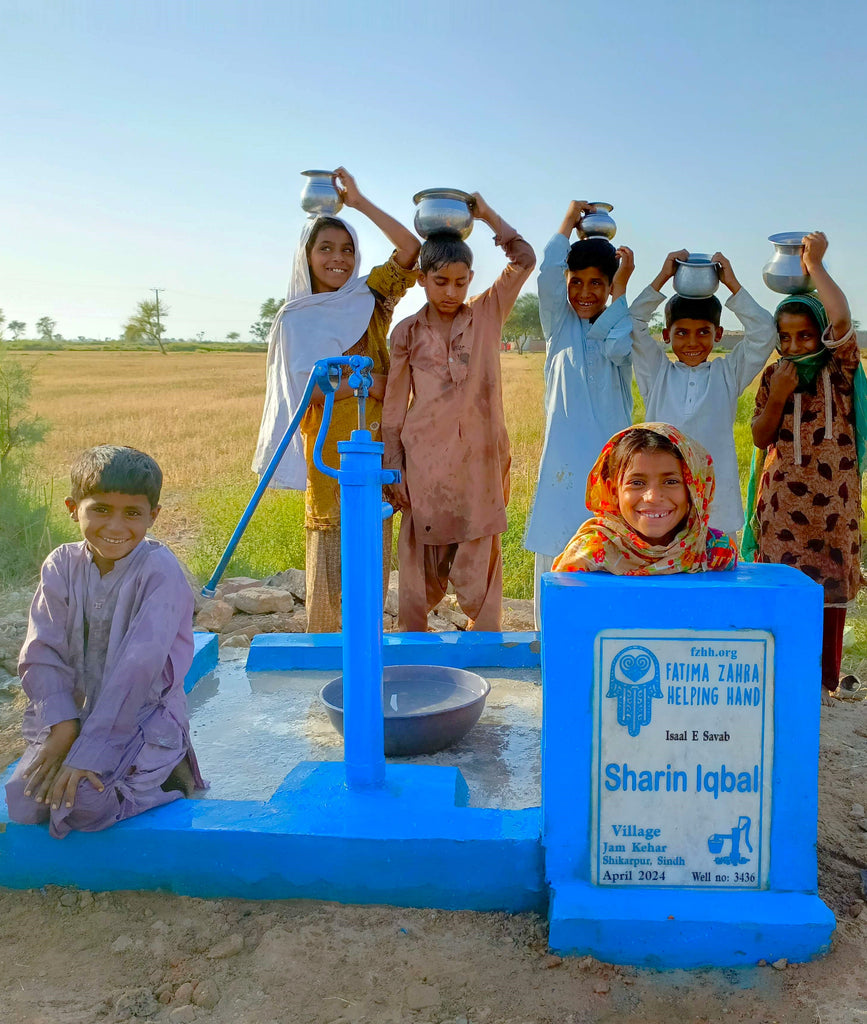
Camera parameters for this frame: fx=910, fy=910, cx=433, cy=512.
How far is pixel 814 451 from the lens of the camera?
3566 mm

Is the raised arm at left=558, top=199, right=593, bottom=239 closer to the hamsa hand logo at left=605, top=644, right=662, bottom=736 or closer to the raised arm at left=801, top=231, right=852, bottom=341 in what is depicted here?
the raised arm at left=801, top=231, right=852, bottom=341

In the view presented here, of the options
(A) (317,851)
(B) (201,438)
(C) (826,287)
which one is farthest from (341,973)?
(B) (201,438)

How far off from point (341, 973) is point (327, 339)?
2.50 meters

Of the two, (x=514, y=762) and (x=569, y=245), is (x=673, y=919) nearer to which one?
(x=514, y=762)

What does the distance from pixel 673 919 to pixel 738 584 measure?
0.74m

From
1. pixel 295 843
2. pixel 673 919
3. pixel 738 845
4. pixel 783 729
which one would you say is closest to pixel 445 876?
pixel 295 843

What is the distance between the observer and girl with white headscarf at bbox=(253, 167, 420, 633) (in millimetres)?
3768

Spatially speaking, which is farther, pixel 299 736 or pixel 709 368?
pixel 709 368

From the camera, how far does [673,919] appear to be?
1.96 meters

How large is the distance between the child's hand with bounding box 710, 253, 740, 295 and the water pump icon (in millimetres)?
2211

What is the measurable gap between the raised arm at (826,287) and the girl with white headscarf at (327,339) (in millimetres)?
1532

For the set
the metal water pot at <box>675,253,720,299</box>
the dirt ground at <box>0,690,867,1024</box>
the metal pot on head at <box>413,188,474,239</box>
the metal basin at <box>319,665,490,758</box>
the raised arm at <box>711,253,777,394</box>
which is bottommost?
the dirt ground at <box>0,690,867,1024</box>

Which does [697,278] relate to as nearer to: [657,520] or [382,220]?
[382,220]

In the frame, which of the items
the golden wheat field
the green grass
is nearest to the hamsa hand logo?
the golden wheat field
